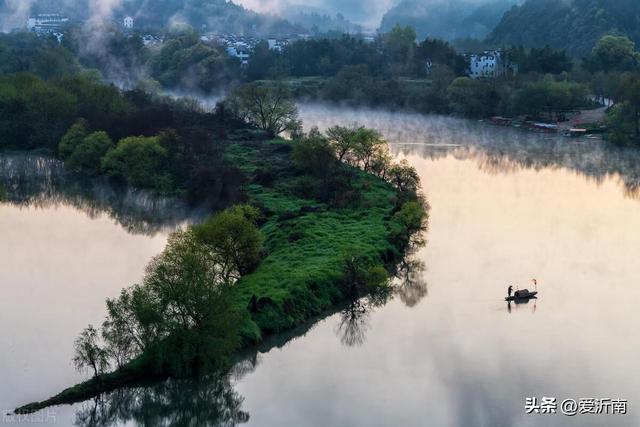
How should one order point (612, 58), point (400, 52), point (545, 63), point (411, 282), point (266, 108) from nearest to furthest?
point (411, 282)
point (266, 108)
point (612, 58)
point (545, 63)
point (400, 52)

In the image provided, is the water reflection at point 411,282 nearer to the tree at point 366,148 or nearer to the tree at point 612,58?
the tree at point 366,148

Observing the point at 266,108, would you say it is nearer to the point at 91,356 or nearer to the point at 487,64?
the point at 91,356

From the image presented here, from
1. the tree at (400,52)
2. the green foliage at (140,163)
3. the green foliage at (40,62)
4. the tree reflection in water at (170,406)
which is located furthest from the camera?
the tree at (400,52)

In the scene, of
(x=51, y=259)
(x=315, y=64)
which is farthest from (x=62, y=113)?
(x=315, y=64)

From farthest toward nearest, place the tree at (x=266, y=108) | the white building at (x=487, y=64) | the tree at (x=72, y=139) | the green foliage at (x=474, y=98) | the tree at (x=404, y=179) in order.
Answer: the white building at (x=487, y=64), the green foliage at (x=474, y=98), the tree at (x=266, y=108), the tree at (x=72, y=139), the tree at (x=404, y=179)

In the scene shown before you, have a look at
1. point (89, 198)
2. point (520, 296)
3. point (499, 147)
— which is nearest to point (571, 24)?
point (499, 147)

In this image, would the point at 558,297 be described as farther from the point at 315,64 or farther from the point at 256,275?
the point at 315,64

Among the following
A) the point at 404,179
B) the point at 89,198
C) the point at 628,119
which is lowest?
the point at 89,198

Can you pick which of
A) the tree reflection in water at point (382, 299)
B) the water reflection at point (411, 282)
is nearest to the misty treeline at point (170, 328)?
the tree reflection in water at point (382, 299)
